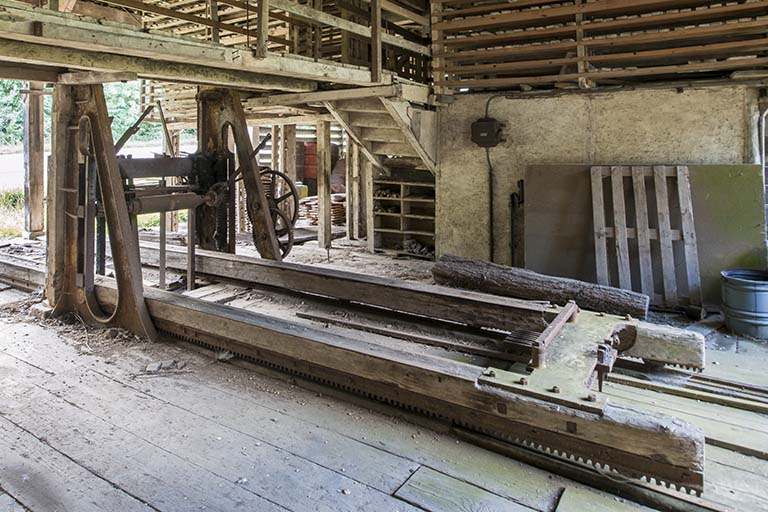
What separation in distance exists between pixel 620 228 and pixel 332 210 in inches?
265

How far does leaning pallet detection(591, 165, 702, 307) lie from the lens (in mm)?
5102

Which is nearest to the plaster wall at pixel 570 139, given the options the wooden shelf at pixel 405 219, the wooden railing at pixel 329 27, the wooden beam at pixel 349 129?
the wooden shelf at pixel 405 219

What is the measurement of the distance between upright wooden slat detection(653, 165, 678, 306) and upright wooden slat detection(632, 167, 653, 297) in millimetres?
111

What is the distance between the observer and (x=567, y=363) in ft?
7.85

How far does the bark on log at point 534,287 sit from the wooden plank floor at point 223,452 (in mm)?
2147

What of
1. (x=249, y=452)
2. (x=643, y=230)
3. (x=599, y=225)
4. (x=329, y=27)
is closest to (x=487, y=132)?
(x=599, y=225)

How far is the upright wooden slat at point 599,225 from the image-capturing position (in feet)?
17.6

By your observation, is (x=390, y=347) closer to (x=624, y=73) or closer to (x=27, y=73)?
(x=27, y=73)

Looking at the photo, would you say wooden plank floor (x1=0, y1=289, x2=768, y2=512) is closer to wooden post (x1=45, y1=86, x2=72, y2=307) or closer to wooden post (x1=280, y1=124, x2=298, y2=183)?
wooden post (x1=45, y1=86, x2=72, y2=307)

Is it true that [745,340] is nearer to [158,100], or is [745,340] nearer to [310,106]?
[310,106]

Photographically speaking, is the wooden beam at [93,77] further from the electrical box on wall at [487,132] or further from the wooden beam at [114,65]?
the electrical box on wall at [487,132]

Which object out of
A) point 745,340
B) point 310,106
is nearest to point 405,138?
point 310,106

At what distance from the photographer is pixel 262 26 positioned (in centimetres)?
401

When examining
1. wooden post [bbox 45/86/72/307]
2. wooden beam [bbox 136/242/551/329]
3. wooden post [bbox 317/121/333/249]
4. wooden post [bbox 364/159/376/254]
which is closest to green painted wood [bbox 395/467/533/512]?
wooden beam [bbox 136/242/551/329]
